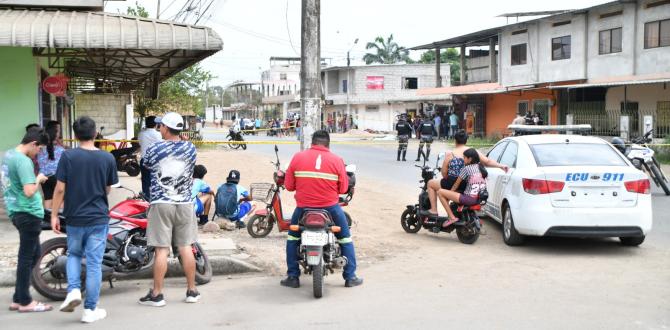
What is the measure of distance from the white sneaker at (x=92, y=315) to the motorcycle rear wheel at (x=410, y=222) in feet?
18.5

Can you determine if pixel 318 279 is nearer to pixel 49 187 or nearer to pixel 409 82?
pixel 49 187

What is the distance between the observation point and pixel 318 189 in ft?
24.0

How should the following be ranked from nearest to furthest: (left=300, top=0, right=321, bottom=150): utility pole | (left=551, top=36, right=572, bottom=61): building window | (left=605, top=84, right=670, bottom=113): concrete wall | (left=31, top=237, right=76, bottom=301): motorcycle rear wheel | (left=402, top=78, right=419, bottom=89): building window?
(left=31, top=237, right=76, bottom=301): motorcycle rear wheel, (left=300, top=0, right=321, bottom=150): utility pole, (left=605, top=84, right=670, bottom=113): concrete wall, (left=551, top=36, right=572, bottom=61): building window, (left=402, top=78, right=419, bottom=89): building window

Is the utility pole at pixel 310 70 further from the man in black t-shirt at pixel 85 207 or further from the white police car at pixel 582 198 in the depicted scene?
the man in black t-shirt at pixel 85 207

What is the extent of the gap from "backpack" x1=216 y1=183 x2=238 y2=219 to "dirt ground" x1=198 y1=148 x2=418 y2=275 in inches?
15.1

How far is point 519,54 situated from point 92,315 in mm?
34512

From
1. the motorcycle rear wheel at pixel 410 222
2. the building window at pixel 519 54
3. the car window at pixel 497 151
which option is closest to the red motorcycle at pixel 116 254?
the motorcycle rear wheel at pixel 410 222

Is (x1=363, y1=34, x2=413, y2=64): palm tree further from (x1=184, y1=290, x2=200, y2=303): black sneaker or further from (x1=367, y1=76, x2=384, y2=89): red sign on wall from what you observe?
(x1=184, y1=290, x2=200, y2=303): black sneaker

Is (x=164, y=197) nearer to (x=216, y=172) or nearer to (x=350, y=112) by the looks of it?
(x=216, y=172)

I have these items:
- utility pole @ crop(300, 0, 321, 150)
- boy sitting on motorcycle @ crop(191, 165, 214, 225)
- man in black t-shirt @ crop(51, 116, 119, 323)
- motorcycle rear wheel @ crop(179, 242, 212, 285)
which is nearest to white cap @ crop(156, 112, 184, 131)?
man in black t-shirt @ crop(51, 116, 119, 323)

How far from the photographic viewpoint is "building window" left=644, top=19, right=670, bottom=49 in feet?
93.8

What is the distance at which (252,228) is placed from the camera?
1026cm

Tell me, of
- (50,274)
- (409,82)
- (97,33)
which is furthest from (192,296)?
(409,82)

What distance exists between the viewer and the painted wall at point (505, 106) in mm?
36062
